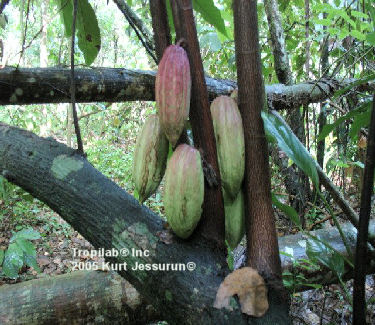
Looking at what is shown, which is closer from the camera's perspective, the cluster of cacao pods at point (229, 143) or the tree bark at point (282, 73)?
the cluster of cacao pods at point (229, 143)

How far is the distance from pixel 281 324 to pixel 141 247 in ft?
0.89

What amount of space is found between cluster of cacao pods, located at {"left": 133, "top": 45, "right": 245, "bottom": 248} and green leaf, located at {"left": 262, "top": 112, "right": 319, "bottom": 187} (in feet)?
0.19

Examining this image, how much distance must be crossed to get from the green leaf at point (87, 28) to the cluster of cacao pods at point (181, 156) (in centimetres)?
65

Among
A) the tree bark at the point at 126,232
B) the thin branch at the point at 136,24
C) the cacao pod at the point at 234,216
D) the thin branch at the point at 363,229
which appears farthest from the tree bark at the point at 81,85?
the thin branch at the point at 363,229

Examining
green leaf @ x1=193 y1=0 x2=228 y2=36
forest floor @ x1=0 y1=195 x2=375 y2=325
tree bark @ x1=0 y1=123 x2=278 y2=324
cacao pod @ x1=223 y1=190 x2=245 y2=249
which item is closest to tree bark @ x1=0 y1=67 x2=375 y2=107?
green leaf @ x1=193 y1=0 x2=228 y2=36

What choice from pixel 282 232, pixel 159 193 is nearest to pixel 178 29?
pixel 282 232

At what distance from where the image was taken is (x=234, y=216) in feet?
2.40

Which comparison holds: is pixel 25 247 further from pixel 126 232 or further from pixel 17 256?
pixel 126 232

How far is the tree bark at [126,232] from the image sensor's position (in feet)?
2.01

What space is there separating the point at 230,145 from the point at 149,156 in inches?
6.4

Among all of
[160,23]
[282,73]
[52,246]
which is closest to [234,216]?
[160,23]

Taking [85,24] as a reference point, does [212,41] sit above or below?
above

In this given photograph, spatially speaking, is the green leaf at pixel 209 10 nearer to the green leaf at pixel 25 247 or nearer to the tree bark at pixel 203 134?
the tree bark at pixel 203 134

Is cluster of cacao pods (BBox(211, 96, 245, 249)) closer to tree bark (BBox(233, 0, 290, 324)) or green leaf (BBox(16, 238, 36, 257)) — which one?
tree bark (BBox(233, 0, 290, 324))
